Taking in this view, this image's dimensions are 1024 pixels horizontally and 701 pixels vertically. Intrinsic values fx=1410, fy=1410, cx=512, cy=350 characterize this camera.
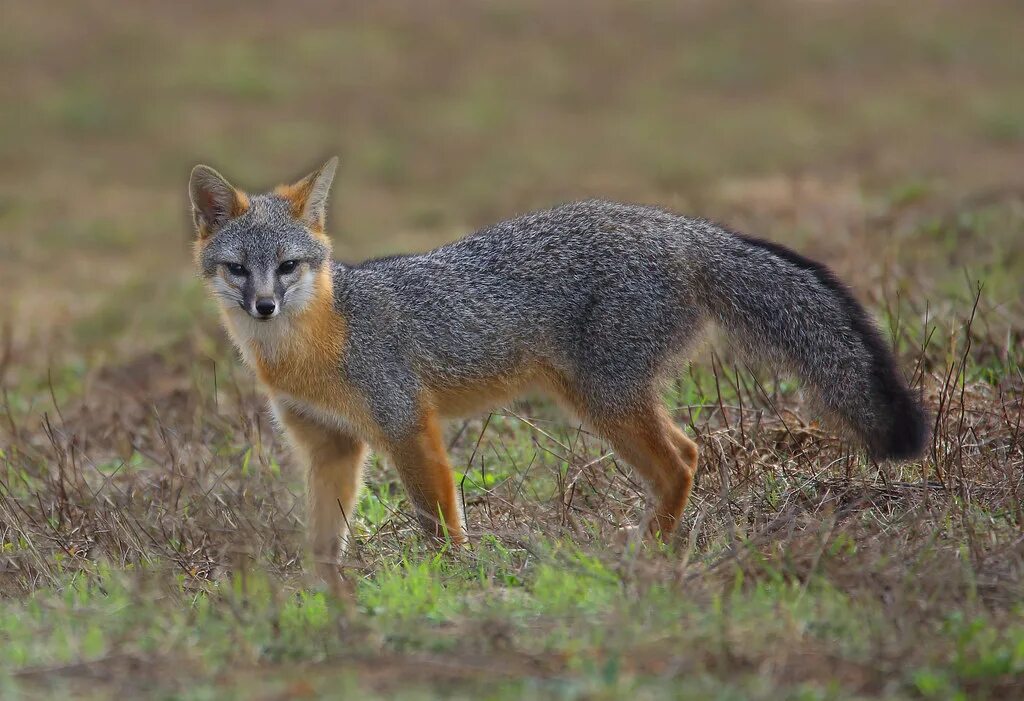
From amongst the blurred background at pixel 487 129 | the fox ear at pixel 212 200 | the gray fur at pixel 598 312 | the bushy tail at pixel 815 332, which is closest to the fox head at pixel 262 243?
the fox ear at pixel 212 200

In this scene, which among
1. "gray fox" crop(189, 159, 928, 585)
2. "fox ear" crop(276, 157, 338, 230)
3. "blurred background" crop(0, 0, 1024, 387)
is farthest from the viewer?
"blurred background" crop(0, 0, 1024, 387)

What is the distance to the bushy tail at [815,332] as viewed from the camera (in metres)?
5.63

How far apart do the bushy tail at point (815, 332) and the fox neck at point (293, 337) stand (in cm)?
167

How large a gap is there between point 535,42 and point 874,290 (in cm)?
1626

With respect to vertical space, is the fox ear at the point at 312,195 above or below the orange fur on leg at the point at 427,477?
above

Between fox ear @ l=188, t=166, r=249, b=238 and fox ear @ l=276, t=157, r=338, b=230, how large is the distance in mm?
226

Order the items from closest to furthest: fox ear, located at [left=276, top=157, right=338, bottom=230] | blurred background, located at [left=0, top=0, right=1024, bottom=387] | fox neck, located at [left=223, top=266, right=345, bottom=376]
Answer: fox neck, located at [left=223, top=266, right=345, bottom=376]
fox ear, located at [left=276, top=157, right=338, bottom=230]
blurred background, located at [left=0, top=0, right=1024, bottom=387]

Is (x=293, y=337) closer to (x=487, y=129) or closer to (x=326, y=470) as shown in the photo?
(x=326, y=470)

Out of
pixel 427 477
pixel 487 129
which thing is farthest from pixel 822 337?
pixel 487 129

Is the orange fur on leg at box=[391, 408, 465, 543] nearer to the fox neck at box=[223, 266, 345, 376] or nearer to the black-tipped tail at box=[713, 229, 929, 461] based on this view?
the fox neck at box=[223, 266, 345, 376]

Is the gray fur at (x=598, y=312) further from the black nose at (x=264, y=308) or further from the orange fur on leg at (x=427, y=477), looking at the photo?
the black nose at (x=264, y=308)

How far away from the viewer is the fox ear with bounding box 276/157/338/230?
6.59 meters

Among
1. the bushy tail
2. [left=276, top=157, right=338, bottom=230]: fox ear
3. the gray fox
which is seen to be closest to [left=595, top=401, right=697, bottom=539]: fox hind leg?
the gray fox

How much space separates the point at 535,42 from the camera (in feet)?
80.3
